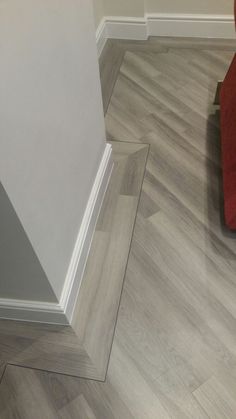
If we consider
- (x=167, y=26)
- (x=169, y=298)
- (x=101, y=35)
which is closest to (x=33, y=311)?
(x=169, y=298)

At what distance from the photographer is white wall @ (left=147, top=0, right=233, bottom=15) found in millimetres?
2229

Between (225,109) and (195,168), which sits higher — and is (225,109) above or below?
above

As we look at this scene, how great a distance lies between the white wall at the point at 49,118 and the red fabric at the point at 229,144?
1.75 feet

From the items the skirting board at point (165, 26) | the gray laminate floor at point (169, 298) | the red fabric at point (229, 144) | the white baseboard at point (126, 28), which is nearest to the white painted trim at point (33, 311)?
the gray laminate floor at point (169, 298)

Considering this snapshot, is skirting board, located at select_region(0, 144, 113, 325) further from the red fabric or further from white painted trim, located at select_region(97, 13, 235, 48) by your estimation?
white painted trim, located at select_region(97, 13, 235, 48)

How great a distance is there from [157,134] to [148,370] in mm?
1137

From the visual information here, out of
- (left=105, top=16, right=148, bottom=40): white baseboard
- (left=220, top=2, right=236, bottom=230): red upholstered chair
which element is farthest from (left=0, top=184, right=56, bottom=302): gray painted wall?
(left=105, top=16, right=148, bottom=40): white baseboard

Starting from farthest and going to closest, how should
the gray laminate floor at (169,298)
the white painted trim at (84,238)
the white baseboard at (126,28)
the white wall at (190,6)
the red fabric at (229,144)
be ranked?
the white baseboard at (126,28), the white wall at (190,6), the red fabric at (229,144), the white painted trim at (84,238), the gray laminate floor at (169,298)

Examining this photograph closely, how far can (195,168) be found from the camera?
5.39ft

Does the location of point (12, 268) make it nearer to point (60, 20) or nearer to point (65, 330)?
point (65, 330)

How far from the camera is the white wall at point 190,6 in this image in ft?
7.31

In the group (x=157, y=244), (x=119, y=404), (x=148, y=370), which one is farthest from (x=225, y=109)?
(x=119, y=404)

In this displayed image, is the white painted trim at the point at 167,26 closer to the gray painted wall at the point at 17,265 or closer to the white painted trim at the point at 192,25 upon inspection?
the white painted trim at the point at 192,25

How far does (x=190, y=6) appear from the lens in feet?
7.47
